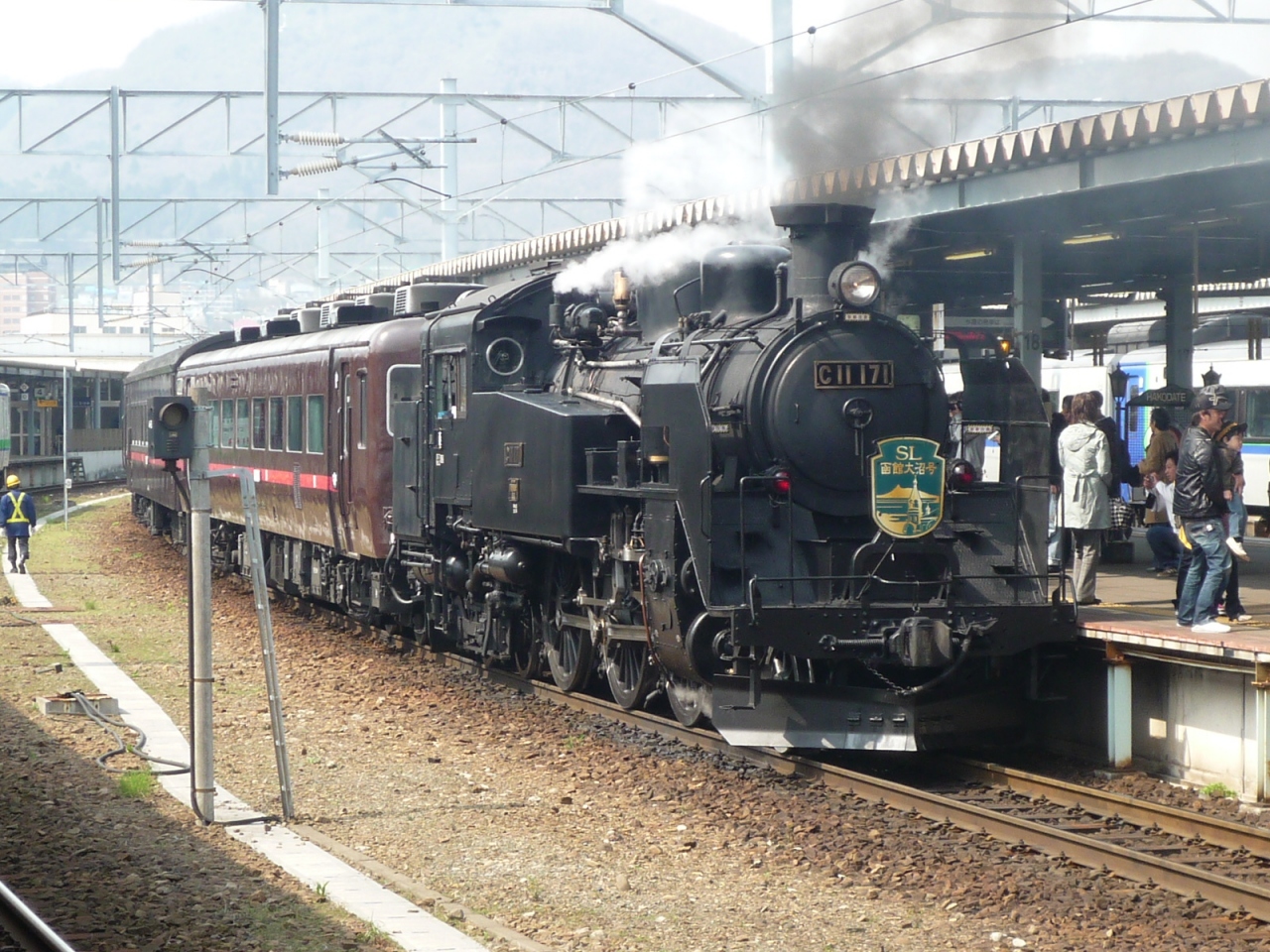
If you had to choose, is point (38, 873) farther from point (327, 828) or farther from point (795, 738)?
point (795, 738)

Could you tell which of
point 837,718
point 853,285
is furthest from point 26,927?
point 853,285

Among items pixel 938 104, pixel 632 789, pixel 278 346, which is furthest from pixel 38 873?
pixel 278 346

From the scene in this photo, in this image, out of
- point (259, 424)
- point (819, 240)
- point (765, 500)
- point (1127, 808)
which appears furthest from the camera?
point (259, 424)

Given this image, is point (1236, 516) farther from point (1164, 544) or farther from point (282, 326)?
point (282, 326)

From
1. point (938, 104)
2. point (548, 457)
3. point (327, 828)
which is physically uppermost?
point (938, 104)

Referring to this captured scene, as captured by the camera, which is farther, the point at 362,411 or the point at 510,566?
the point at 362,411

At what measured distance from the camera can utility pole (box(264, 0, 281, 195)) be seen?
1948cm

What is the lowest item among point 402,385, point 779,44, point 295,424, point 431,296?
point 295,424

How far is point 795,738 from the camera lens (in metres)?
9.07

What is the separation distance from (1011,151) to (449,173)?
16.5 m

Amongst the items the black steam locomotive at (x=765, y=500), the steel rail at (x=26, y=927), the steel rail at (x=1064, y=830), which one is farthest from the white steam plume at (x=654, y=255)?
the steel rail at (x=26, y=927)

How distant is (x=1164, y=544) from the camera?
13344mm

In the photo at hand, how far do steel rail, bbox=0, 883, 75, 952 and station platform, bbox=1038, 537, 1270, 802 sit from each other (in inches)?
231

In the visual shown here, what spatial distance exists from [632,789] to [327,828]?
5.79 feet
